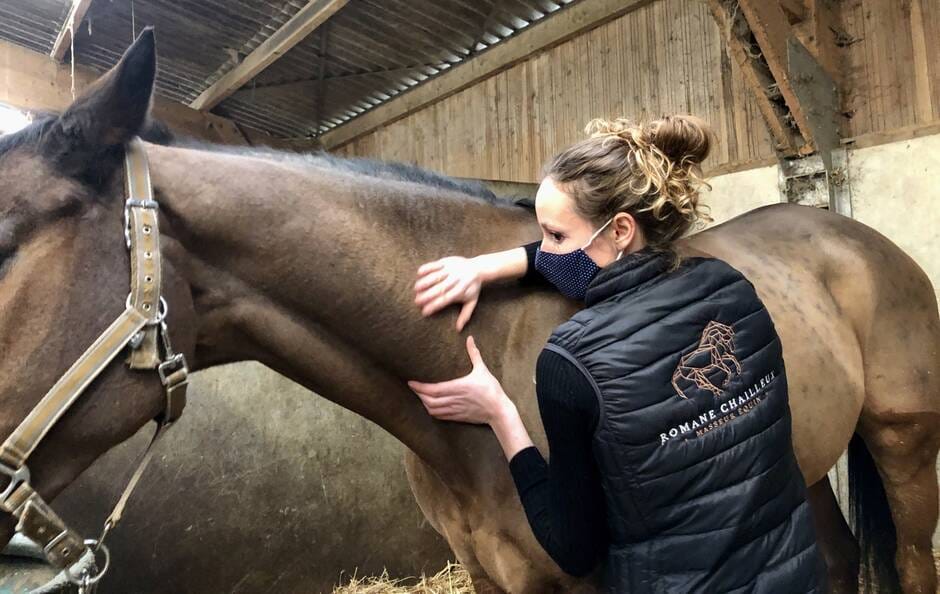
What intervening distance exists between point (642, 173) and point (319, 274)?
637mm

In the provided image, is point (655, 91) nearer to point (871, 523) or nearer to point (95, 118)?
point (871, 523)

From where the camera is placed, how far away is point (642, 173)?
3.50ft

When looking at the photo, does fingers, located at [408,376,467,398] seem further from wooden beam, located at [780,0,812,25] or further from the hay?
wooden beam, located at [780,0,812,25]

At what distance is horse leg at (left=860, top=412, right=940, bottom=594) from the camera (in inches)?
83.1

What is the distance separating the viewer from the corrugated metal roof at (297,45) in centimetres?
455

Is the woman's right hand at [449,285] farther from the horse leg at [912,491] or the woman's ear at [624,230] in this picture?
the horse leg at [912,491]

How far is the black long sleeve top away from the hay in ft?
6.09

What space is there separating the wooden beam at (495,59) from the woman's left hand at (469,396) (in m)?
3.75

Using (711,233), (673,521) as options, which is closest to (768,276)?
(711,233)

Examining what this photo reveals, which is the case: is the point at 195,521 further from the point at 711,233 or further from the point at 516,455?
the point at 711,233

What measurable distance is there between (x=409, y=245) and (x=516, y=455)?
49 centimetres

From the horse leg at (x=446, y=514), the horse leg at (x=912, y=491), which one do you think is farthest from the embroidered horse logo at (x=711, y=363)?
the horse leg at (x=912, y=491)

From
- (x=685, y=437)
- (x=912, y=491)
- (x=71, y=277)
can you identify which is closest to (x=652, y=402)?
(x=685, y=437)

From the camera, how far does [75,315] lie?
3.04ft
